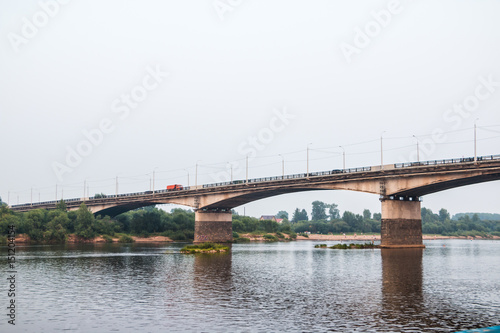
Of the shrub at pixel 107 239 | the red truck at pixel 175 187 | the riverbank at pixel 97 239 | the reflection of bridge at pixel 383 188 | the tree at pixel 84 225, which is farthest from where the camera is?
the shrub at pixel 107 239

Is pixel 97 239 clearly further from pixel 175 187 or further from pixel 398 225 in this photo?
pixel 398 225

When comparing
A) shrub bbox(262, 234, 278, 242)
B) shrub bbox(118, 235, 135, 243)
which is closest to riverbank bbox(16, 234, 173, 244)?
shrub bbox(118, 235, 135, 243)

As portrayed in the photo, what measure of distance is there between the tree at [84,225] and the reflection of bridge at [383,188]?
24.1 meters

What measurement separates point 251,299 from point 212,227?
3583 inches

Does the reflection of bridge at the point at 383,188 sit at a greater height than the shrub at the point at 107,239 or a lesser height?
greater

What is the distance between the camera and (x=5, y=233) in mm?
119875

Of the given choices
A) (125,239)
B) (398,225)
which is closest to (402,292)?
(398,225)

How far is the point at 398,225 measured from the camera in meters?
→ 86.8

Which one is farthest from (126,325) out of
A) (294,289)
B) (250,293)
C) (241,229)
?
(241,229)

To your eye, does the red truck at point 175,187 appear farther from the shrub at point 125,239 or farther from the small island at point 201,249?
the small island at point 201,249

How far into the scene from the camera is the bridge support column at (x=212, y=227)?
121312mm

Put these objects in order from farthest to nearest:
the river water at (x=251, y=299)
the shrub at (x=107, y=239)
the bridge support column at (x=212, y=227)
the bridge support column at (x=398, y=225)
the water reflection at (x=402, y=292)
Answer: the shrub at (x=107, y=239), the bridge support column at (x=212, y=227), the bridge support column at (x=398, y=225), the water reflection at (x=402, y=292), the river water at (x=251, y=299)

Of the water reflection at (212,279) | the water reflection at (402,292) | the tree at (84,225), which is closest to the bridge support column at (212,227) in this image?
the tree at (84,225)

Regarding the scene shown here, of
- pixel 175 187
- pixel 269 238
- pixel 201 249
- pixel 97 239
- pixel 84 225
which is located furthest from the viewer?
pixel 269 238
